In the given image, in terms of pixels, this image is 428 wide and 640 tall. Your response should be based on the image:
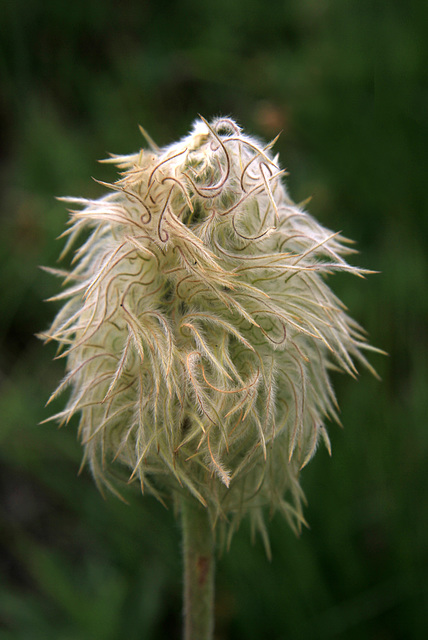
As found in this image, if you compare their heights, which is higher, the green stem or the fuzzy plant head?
the fuzzy plant head

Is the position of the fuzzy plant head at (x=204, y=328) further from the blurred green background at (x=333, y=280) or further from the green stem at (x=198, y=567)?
the blurred green background at (x=333, y=280)

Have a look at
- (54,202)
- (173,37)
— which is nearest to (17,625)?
(54,202)

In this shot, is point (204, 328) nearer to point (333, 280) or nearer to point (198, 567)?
point (198, 567)

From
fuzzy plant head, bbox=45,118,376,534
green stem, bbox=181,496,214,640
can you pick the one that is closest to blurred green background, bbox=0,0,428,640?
green stem, bbox=181,496,214,640

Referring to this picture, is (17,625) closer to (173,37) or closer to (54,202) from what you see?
(54,202)

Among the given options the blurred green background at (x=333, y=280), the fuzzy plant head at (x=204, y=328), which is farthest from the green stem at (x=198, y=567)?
the blurred green background at (x=333, y=280)

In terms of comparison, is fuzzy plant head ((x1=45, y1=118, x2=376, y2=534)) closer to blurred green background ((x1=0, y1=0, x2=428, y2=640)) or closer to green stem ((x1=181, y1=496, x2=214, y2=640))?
green stem ((x1=181, y1=496, x2=214, y2=640))
